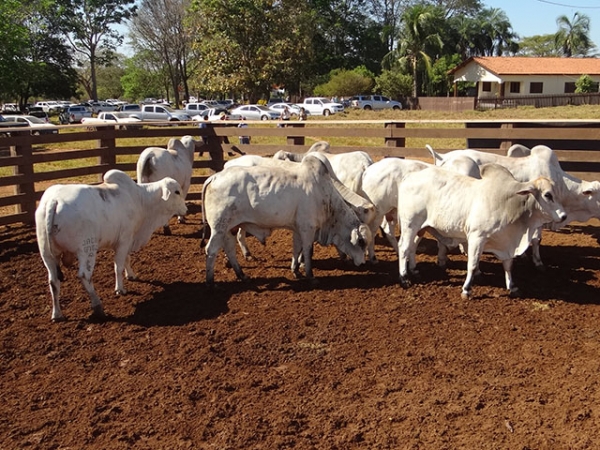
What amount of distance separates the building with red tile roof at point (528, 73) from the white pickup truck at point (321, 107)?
17.7 metres

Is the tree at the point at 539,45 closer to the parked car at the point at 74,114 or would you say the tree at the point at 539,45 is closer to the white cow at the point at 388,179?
the parked car at the point at 74,114

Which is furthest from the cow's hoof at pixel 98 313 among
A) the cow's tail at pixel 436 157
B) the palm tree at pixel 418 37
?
the palm tree at pixel 418 37

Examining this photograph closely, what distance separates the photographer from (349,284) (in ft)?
25.7

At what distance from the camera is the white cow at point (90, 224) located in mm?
6426

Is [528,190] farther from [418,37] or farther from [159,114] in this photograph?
[418,37]

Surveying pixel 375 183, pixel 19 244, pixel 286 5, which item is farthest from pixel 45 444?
pixel 286 5

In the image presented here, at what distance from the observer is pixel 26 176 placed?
10914 millimetres

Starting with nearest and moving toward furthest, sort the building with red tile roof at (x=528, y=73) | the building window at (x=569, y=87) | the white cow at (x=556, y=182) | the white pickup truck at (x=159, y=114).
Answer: the white cow at (x=556, y=182) → the white pickup truck at (x=159, y=114) → the building with red tile roof at (x=528, y=73) → the building window at (x=569, y=87)

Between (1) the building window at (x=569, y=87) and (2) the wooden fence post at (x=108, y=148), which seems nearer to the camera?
(2) the wooden fence post at (x=108, y=148)

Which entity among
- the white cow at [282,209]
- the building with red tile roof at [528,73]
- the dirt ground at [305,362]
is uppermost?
the building with red tile roof at [528,73]

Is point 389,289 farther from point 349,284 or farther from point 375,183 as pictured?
point 375,183

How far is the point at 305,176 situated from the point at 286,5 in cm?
4123

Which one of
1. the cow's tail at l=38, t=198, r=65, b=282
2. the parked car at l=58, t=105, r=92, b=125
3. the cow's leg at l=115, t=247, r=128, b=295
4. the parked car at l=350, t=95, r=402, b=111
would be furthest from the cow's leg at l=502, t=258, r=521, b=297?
the parked car at l=350, t=95, r=402, b=111

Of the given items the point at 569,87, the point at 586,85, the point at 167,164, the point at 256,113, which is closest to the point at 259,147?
the point at 167,164
